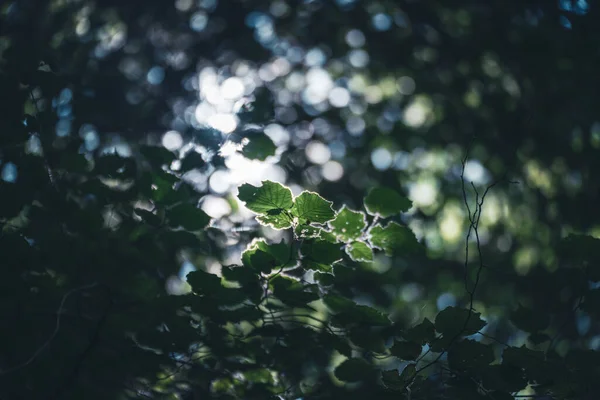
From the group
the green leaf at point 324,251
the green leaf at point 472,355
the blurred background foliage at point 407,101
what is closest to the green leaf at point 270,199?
the green leaf at point 324,251

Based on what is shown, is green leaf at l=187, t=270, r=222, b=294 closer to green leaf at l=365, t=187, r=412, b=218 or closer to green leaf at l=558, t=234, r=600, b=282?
green leaf at l=365, t=187, r=412, b=218

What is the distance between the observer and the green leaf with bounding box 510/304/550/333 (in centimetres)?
136

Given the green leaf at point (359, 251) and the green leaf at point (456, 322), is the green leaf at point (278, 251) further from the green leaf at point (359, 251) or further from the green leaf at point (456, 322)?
the green leaf at point (456, 322)

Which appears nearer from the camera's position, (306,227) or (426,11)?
(306,227)

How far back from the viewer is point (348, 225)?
4.04 feet

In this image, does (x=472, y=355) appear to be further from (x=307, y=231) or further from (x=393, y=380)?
(x=307, y=231)

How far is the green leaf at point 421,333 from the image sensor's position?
1.15 m

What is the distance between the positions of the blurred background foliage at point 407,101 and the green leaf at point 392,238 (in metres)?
1.98

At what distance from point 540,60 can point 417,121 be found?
121 centimetres

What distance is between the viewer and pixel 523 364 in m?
1.13

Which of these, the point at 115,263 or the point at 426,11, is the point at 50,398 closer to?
the point at 115,263

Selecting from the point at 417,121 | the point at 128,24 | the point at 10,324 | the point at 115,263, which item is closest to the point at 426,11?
the point at 417,121

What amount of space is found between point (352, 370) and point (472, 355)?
34 cm

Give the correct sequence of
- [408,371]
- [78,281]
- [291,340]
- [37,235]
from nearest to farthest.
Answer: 1. [408,371]
2. [291,340]
3. [37,235]
4. [78,281]
